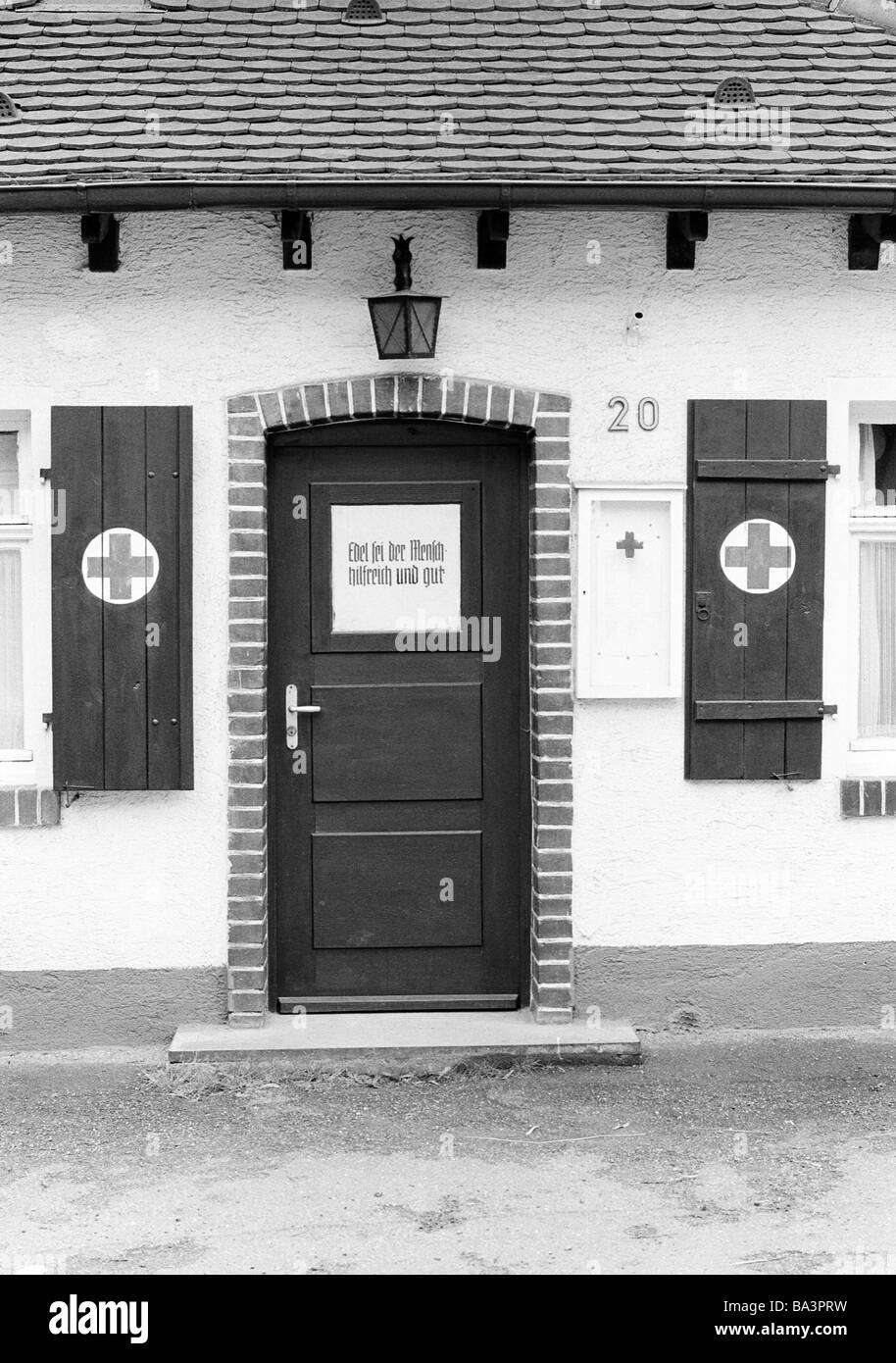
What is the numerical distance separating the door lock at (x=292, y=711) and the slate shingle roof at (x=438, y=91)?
77.9 inches

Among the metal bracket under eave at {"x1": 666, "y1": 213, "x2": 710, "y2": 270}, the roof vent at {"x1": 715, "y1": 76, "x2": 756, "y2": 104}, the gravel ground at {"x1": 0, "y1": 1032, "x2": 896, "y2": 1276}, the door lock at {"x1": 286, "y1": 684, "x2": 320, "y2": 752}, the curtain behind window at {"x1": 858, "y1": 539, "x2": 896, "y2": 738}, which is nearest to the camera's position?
the gravel ground at {"x1": 0, "y1": 1032, "x2": 896, "y2": 1276}

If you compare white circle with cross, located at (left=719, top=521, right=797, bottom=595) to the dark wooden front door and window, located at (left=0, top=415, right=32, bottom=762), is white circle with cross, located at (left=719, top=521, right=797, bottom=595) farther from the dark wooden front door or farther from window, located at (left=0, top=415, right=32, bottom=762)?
window, located at (left=0, top=415, right=32, bottom=762)

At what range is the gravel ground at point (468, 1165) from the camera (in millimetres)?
4629

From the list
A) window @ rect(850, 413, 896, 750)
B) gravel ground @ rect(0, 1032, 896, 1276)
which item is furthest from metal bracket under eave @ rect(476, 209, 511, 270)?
gravel ground @ rect(0, 1032, 896, 1276)

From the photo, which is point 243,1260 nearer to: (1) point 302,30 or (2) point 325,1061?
(2) point 325,1061

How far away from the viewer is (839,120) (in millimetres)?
6559

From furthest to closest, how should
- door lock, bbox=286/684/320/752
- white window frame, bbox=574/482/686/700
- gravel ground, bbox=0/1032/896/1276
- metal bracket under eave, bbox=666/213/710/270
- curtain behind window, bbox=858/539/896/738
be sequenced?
curtain behind window, bbox=858/539/896/738
door lock, bbox=286/684/320/752
white window frame, bbox=574/482/686/700
metal bracket under eave, bbox=666/213/710/270
gravel ground, bbox=0/1032/896/1276

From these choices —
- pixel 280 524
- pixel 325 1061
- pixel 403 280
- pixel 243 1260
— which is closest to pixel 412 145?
pixel 403 280

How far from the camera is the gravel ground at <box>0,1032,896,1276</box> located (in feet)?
15.2

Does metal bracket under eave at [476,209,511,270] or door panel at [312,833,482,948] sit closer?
metal bracket under eave at [476,209,511,270]

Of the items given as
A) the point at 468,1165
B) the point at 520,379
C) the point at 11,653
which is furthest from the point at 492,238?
the point at 468,1165

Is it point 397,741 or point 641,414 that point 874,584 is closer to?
point 641,414

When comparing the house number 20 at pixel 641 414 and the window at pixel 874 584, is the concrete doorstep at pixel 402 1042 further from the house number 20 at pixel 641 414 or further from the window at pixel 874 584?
the house number 20 at pixel 641 414

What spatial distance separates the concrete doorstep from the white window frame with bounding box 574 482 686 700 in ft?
4.34
